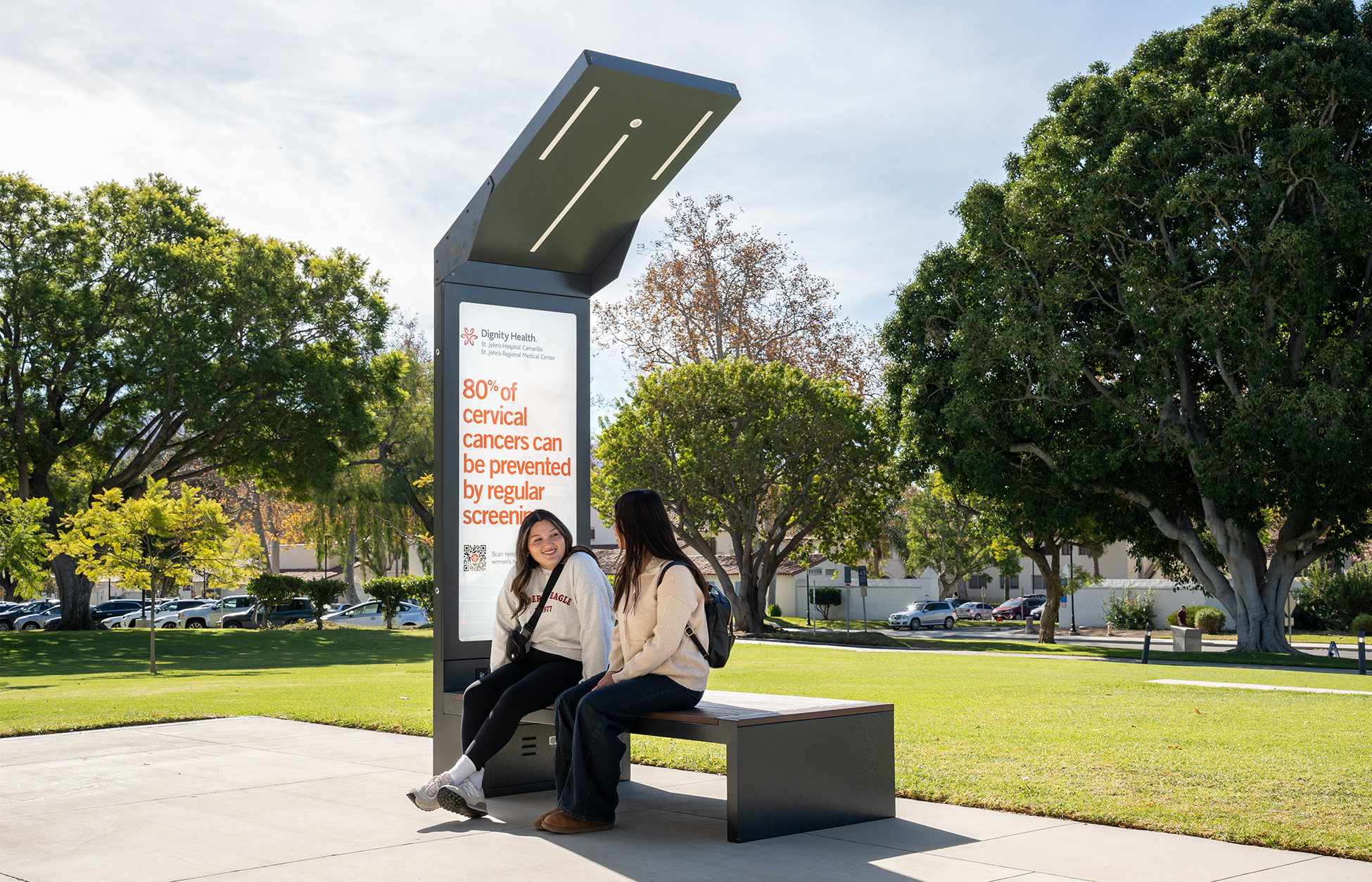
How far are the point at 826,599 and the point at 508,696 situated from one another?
6161 cm

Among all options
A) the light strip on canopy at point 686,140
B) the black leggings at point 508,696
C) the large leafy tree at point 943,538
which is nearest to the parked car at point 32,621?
the large leafy tree at point 943,538

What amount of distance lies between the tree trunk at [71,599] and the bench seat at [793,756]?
3887cm

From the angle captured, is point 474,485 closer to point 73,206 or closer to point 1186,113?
point 1186,113

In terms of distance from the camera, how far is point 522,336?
7965 mm

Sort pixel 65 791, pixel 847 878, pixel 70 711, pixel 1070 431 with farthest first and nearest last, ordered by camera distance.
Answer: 1. pixel 1070 431
2. pixel 70 711
3. pixel 65 791
4. pixel 847 878

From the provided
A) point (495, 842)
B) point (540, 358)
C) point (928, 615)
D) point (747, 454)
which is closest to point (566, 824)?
point (495, 842)

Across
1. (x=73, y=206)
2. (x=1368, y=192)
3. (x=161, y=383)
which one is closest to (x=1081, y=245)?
(x=1368, y=192)

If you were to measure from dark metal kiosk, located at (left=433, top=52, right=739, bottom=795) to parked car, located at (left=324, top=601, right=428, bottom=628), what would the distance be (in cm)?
4373

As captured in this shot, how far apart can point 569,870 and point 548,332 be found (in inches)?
159

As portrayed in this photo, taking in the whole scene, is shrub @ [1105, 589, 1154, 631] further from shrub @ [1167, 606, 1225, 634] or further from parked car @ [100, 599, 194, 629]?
parked car @ [100, 599, 194, 629]

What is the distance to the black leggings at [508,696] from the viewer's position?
634 centimetres

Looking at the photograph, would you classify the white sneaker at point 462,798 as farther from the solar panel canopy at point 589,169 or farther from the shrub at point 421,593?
the shrub at point 421,593

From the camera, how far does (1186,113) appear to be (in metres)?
27.4

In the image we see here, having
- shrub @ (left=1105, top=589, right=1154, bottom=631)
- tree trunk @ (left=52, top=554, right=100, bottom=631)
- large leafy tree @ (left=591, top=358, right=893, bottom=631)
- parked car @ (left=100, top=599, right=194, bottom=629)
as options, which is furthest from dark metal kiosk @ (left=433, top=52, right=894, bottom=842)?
shrub @ (left=1105, top=589, right=1154, bottom=631)
